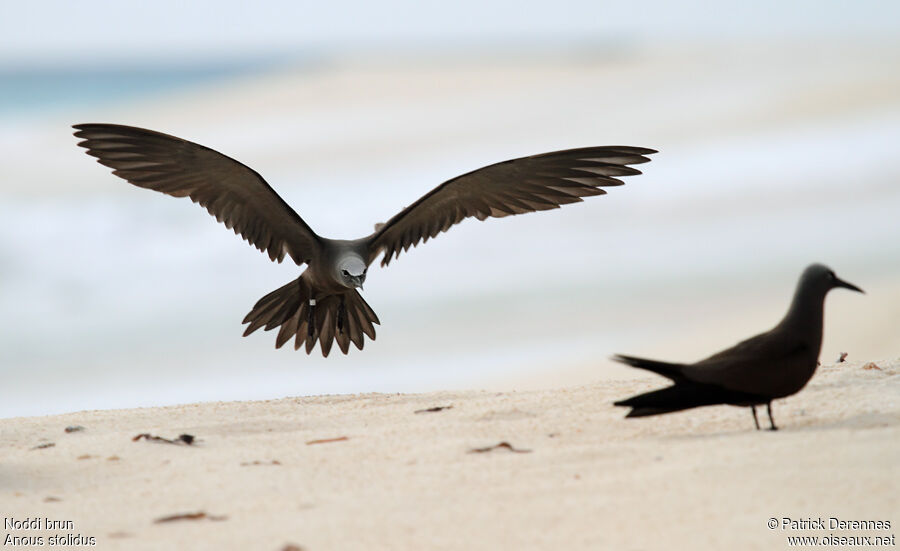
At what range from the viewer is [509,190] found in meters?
7.94

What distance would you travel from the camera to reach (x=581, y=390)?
651 cm

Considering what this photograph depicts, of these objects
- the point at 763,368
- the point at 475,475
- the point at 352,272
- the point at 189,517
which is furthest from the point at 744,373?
the point at 352,272

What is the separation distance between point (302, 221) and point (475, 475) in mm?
3809

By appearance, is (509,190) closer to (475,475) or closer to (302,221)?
(302,221)

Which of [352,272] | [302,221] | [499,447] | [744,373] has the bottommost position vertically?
[499,447]

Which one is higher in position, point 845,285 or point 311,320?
point 311,320

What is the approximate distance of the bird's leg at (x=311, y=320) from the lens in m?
7.98

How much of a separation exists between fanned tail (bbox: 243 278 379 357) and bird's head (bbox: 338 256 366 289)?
1.84ft

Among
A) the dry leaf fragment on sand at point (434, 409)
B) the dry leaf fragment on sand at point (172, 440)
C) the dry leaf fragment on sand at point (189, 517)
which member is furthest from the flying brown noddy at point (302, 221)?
the dry leaf fragment on sand at point (189, 517)

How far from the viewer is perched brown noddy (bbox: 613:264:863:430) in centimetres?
484

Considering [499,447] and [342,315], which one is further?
[342,315]

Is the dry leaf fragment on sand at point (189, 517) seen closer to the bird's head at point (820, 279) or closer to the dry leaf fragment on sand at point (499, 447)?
the dry leaf fragment on sand at point (499, 447)

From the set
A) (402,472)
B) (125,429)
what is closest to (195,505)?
(402,472)

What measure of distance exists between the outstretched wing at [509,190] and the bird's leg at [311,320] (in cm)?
54
